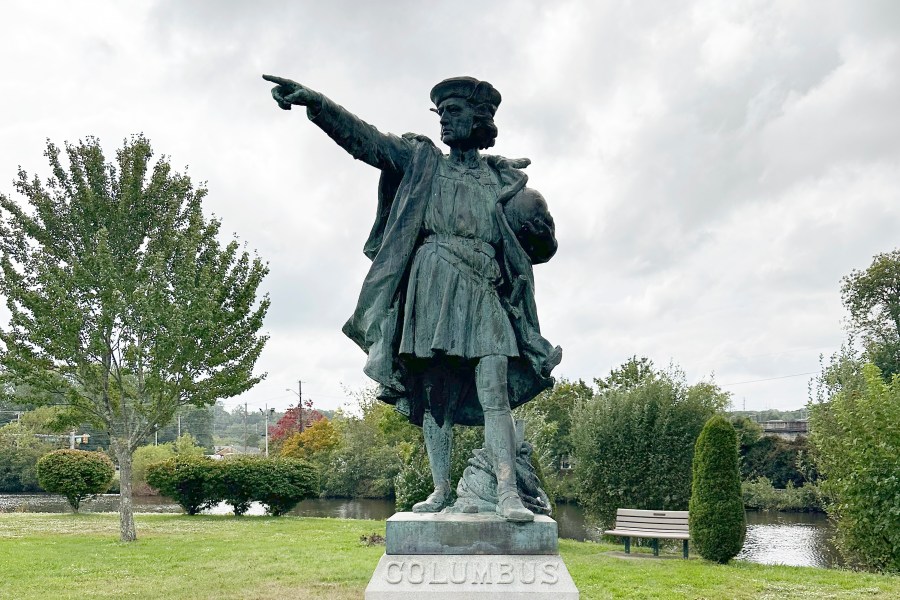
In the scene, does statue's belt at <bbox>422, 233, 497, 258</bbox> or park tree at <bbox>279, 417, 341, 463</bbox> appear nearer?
statue's belt at <bbox>422, 233, 497, 258</bbox>

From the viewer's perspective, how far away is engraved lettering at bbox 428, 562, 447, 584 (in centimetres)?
323

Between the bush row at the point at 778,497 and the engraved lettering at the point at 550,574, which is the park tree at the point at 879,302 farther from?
the engraved lettering at the point at 550,574

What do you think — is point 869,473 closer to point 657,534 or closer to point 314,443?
point 657,534

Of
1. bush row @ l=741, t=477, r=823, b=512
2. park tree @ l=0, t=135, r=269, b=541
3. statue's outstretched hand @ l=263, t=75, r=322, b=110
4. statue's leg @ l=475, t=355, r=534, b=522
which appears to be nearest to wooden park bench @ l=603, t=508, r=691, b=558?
park tree @ l=0, t=135, r=269, b=541

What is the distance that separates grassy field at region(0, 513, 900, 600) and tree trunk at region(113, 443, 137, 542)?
0.76 feet

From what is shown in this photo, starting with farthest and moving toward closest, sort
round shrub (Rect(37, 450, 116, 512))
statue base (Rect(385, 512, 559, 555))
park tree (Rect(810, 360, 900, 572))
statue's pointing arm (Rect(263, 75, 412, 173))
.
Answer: round shrub (Rect(37, 450, 116, 512))
park tree (Rect(810, 360, 900, 572))
statue's pointing arm (Rect(263, 75, 412, 173))
statue base (Rect(385, 512, 559, 555))

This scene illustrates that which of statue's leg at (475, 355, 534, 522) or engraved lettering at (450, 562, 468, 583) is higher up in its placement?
statue's leg at (475, 355, 534, 522)

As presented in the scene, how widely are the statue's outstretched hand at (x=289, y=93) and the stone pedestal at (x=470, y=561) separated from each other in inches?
80.7

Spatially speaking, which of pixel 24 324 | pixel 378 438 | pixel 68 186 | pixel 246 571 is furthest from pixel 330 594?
pixel 378 438

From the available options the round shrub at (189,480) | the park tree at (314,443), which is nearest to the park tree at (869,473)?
the round shrub at (189,480)

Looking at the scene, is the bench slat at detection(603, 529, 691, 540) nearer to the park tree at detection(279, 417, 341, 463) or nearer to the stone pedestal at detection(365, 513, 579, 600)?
the stone pedestal at detection(365, 513, 579, 600)

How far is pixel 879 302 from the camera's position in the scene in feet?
107

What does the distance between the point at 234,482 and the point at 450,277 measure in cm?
1930

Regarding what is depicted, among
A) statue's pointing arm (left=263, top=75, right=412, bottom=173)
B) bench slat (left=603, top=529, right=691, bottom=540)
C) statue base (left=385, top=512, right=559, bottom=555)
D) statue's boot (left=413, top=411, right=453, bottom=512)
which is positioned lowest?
bench slat (left=603, top=529, right=691, bottom=540)
